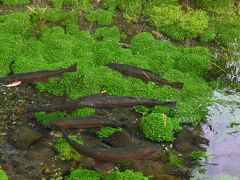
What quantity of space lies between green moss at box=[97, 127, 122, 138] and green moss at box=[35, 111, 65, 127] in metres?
0.79

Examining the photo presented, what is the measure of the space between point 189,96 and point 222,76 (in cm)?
129

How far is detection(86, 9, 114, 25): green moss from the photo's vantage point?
11.3 metres

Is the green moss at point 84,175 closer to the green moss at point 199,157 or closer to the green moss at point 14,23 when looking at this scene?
the green moss at point 199,157

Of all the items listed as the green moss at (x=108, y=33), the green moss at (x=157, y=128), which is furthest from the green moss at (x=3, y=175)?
the green moss at (x=108, y=33)

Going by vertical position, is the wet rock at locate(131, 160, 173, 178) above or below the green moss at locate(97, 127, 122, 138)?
below

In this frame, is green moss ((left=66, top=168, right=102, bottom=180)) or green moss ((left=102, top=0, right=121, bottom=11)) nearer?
green moss ((left=66, top=168, right=102, bottom=180))

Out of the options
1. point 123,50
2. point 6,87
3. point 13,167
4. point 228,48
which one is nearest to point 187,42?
point 228,48

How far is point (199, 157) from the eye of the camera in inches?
308

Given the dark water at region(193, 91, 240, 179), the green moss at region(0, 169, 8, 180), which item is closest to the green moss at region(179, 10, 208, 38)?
the dark water at region(193, 91, 240, 179)

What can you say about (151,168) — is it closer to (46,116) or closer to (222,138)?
(222,138)

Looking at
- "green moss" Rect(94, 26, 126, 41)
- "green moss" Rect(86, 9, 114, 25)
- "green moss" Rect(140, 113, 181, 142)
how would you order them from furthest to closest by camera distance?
"green moss" Rect(86, 9, 114, 25) → "green moss" Rect(94, 26, 126, 41) → "green moss" Rect(140, 113, 181, 142)

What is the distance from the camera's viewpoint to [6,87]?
9016 millimetres

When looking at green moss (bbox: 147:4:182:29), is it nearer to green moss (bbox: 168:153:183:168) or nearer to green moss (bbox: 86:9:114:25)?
green moss (bbox: 86:9:114:25)

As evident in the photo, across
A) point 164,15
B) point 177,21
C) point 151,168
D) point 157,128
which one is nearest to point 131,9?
point 164,15
